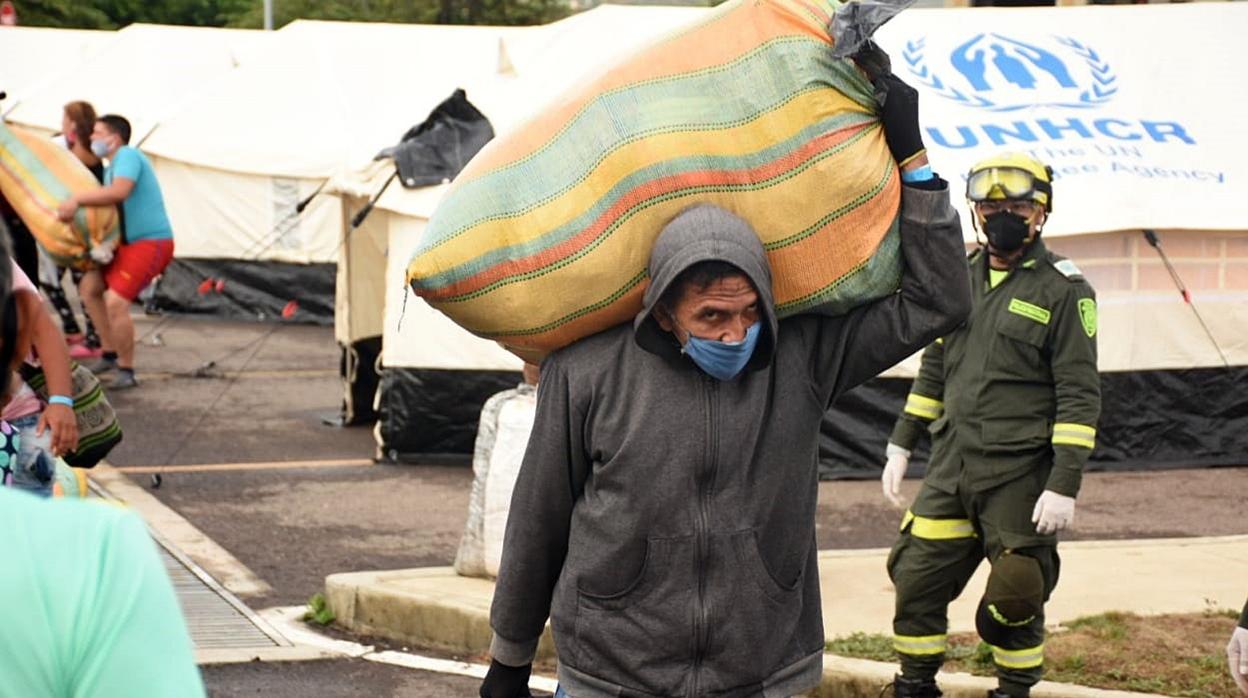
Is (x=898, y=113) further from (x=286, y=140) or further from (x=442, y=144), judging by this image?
(x=286, y=140)

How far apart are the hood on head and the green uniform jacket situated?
2.86 m

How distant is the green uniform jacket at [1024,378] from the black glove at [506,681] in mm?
2867

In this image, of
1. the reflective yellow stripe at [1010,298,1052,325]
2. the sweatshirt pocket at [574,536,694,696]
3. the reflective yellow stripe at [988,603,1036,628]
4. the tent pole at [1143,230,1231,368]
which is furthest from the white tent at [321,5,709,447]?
the sweatshirt pocket at [574,536,694,696]

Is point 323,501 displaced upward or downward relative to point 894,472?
downward

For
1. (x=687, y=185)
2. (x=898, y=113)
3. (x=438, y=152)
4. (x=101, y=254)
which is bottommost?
(x=101, y=254)

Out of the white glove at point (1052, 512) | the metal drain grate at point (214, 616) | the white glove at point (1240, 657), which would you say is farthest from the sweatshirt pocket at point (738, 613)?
the metal drain grate at point (214, 616)

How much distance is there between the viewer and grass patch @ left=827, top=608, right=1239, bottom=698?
7.06 metres

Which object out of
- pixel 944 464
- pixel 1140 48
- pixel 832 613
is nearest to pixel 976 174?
pixel 944 464

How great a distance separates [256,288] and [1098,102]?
408 inches

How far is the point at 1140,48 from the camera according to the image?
43.9 ft

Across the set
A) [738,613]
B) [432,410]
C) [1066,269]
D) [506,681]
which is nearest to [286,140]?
[432,410]

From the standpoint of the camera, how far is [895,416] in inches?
492

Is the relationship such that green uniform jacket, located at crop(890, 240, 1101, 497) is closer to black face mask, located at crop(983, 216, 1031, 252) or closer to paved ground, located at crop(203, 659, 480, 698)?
black face mask, located at crop(983, 216, 1031, 252)

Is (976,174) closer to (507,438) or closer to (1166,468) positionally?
(507,438)
